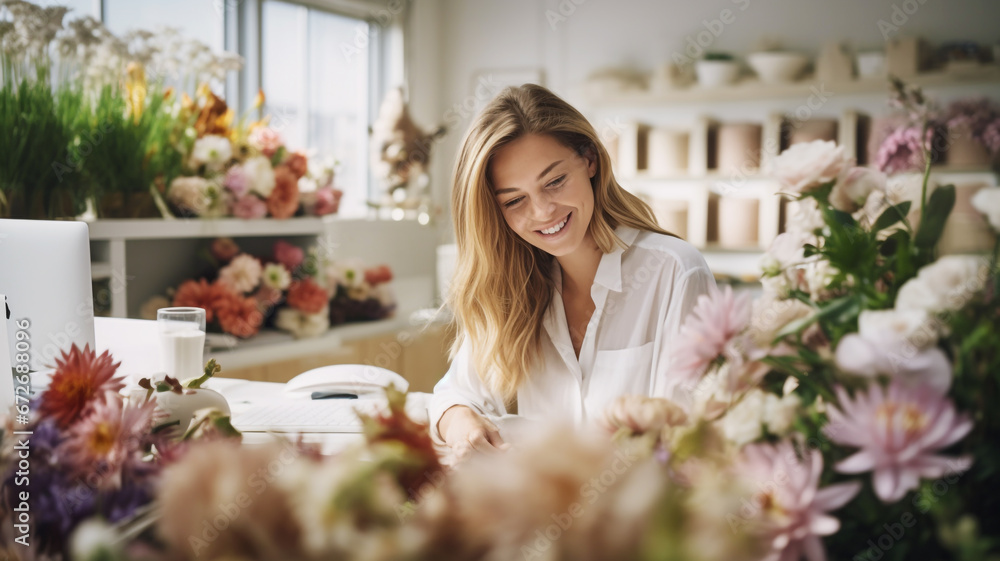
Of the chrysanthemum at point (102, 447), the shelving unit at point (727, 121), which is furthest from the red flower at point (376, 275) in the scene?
the chrysanthemum at point (102, 447)

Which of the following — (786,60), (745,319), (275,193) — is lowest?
(745,319)

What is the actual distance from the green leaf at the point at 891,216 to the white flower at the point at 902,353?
0.16 metres

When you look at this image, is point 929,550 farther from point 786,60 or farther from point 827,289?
point 786,60

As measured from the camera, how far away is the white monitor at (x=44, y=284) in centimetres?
124

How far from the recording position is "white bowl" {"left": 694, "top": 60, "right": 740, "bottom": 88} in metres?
4.27

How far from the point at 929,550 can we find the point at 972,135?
3.71 m

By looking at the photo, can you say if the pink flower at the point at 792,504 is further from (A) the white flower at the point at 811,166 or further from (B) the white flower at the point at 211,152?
(B) the white flower at the point at 211,152

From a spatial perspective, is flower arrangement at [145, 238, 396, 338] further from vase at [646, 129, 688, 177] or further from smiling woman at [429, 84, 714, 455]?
vase at [646, 129, 688, 177]

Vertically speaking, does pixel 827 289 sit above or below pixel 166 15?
below

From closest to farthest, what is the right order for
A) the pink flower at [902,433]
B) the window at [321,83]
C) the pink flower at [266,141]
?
1. the pink flower at [902,433]
2. the pink flower at [266,141]
3. the window at [321,83]

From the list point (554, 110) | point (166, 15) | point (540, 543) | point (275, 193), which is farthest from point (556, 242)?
point (166, 15)

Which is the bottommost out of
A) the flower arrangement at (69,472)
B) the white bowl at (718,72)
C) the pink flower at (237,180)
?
the flower arrangement at (69,472)

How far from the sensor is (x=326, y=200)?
3209 mm

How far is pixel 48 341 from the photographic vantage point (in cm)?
127
